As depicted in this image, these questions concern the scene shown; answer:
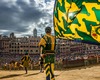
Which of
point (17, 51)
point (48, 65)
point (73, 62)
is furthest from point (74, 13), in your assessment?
point (17, 51)

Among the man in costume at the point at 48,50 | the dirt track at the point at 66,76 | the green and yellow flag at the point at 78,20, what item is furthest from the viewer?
the dirt track at the point at 66,76

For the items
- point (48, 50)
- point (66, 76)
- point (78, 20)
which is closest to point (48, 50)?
point (48, 50)

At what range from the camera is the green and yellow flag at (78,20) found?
2.72 m

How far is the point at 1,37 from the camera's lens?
7175 inches

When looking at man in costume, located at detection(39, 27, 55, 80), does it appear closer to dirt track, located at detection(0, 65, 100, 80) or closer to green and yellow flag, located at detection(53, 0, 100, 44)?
green and yellow flag, located at detection(53, 0, 100, 44)

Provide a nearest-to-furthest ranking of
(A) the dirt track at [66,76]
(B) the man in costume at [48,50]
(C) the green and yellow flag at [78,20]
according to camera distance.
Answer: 1. (C) the green and yellow flag at [78,20]
2. (B) the man in costume at [48,50]
3. (A) the dirt track at [66,76]

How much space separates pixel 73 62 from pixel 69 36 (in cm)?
2660

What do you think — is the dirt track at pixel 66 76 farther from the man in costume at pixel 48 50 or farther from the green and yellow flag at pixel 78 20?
the green and yellow flag at pixel 78 20

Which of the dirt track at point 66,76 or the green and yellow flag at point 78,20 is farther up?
the green and yellow flag at point 78,20

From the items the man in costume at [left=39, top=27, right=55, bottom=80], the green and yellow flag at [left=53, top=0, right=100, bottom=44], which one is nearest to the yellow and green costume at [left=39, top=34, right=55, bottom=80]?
the man in costume at [left=39, top=27, right=55, bottom=80]

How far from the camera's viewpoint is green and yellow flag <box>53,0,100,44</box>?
2723mm

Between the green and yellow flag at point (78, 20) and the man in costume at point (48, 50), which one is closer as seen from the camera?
the green and yellow flag at point (78, 20)

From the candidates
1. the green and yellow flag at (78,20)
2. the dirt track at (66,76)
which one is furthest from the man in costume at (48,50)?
the dirt track at (66,76)

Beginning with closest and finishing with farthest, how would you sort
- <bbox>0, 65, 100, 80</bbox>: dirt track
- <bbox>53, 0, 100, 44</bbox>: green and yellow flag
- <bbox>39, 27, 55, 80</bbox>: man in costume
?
<bbox>53, 0, 100, 44</bbox>: green and yellow flag < <bbox>39, 27, 55, 80</bbox>: man in costume < <bbox>0, 65, 100, 80</bbox>: dirt track
